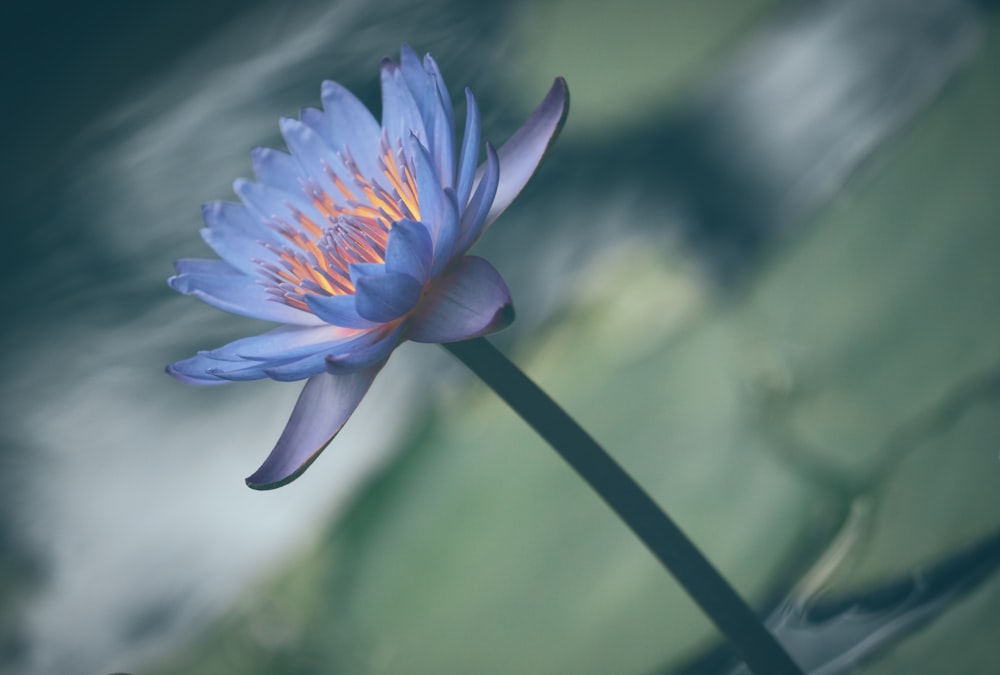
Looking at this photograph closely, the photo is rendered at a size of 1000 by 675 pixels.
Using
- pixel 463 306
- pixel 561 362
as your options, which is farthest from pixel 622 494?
pixel 561 362

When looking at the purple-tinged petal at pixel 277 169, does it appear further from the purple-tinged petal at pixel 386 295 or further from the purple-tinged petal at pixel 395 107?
the purple-tinged petal at pixel 386 295

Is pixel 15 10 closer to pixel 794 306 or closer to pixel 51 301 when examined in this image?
pixel 51 301

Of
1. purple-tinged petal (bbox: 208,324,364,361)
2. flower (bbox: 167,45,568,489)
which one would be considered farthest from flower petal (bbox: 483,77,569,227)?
purple-tinged petal (bbox: 208,324,364,361)

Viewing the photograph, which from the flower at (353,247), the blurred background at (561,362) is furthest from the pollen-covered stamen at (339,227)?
the blurred background at (561,362)

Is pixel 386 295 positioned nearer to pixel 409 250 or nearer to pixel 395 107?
pixel 409 250

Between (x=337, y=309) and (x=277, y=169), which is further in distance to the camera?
(x=277, y=169)

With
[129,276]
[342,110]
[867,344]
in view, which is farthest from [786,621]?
[129,276]
